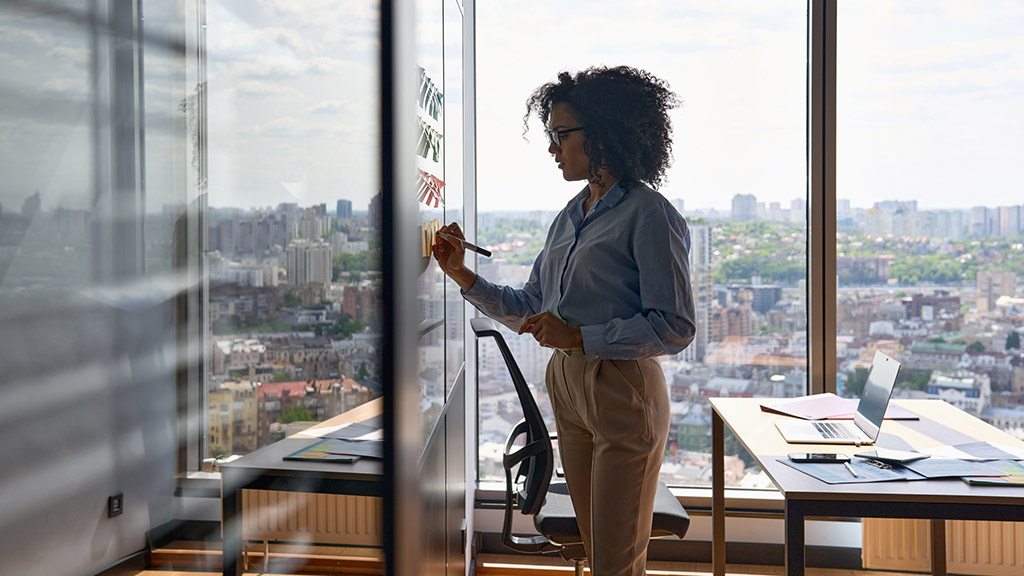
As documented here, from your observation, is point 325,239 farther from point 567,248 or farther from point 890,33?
point 890,33

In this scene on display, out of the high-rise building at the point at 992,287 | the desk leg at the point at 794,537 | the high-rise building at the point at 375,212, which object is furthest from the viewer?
the high-rise building at the point at 992,287

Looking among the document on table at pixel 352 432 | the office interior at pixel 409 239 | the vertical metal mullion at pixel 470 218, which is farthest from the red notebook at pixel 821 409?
the document on table at pixel 352 432

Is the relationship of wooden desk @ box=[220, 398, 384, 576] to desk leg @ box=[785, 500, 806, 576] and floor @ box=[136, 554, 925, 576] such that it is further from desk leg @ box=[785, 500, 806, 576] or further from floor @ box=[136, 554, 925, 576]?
floor @ box=[136, 554, 925, 576]

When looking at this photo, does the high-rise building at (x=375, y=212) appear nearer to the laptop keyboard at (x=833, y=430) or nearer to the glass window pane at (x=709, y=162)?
the laptop keyboard at (x=833, y=430)

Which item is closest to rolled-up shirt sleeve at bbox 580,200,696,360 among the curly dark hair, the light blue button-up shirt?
the light blue button-up shirt

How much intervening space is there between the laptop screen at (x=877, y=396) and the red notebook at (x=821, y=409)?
13 centimetres

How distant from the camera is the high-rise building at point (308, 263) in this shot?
629mm

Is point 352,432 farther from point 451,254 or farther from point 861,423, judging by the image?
point 861,423

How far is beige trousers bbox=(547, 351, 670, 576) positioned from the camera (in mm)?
1658

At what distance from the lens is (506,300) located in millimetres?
2047

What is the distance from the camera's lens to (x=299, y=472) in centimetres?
66

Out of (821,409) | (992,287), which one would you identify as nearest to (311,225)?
(821,409)

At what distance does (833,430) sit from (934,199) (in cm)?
136

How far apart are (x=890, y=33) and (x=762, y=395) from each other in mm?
1573
